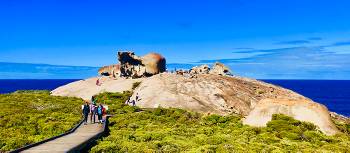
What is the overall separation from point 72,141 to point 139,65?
61.7 metres

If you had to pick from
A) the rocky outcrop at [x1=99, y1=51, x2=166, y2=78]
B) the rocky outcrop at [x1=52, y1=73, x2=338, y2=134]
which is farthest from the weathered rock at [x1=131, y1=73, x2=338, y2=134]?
the rocky outcrop at [x1=99, y1=51, x2=166, y2=78]

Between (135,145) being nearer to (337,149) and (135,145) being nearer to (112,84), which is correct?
(337,149)

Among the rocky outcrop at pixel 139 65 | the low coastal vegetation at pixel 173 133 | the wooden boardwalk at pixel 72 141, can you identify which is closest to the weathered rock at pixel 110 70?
the rocky outcrop at pixel 139 65

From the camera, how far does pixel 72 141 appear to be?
1114 inches

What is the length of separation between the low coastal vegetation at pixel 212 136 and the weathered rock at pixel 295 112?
1272 millimetres

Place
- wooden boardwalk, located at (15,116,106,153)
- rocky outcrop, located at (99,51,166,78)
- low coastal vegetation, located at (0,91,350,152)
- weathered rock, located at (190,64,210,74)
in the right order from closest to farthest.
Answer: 1. wooden boardwalk, located at (15,116,106,153)
2. low coastal vegetation, located at (0,91,350,152)
3. rocky outcrop, located at (99,51,166,78)
4. weathered rock, located at (190,64,210,74)

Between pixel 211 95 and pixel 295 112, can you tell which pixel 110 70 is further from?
pixel 295 112

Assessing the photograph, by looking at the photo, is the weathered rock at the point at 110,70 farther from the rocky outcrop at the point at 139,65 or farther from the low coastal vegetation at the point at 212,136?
the low coastal vegetation at the point at 212,136

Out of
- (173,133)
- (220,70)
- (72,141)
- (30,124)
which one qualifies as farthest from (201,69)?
(72,141)

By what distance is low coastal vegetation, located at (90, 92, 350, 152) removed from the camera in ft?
93.6

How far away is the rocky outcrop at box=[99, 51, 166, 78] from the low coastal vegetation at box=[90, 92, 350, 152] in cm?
3520

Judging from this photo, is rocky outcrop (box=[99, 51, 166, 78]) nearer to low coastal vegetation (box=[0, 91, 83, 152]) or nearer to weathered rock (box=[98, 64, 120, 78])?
weathered rock (box=[98, 64, 120, 78])

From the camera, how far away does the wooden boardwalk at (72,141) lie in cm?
2498

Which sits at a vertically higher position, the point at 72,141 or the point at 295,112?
the point at 295,112
